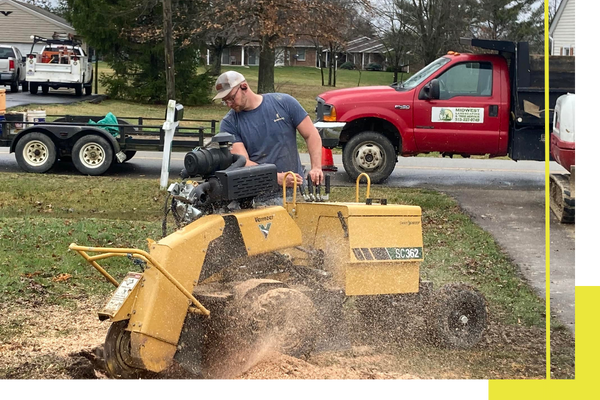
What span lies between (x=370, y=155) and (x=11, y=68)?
26852 mm

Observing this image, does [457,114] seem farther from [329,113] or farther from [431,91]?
[329,113]

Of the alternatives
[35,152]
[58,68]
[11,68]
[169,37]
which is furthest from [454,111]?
[11,68]

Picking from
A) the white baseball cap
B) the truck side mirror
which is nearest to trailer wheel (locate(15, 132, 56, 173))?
the truck side mirror

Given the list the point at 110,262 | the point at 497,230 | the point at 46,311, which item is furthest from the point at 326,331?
the point at 497,230

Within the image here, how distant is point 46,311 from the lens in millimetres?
7109

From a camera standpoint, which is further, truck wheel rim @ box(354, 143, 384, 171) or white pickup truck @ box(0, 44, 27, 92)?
white pickup truck @ box(0, 44, 27, 92)

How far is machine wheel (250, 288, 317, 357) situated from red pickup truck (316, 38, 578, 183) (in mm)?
8568

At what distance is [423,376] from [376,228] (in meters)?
1.04

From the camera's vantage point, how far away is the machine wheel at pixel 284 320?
17.2ft

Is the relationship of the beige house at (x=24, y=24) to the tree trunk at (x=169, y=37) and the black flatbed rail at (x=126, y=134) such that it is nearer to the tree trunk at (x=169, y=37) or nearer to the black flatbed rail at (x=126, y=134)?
the tree trunk at (x=169, y=37)

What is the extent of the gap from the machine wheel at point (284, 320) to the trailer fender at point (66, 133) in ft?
33.0

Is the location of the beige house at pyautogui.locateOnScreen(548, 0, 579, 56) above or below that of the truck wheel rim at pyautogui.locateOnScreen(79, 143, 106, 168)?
above

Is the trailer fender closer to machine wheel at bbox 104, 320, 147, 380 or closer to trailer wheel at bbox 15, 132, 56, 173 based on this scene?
trailer wheel at bbox 15, 132, 56, 173

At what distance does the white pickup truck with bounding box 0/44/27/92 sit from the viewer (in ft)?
121
